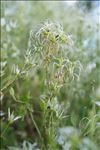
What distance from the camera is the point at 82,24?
2.48 meters

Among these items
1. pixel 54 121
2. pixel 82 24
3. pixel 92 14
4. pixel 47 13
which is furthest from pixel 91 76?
pixel 54 121

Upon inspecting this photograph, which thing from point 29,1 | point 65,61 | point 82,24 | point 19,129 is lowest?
point 19,129

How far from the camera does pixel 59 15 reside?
3.03 meters

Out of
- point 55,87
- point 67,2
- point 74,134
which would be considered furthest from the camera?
point 67,2

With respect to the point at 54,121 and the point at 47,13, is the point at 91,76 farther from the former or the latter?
the point at 54,121

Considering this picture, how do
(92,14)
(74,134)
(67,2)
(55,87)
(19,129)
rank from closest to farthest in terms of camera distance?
(74,134)
(55,87)
(19,129)
(92,14)
(67,2)

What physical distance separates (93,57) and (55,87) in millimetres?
1113

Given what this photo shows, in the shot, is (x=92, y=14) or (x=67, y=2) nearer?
(x=92, y=14)

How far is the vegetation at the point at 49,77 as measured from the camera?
118cm

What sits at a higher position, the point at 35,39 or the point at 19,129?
the point at 35,39

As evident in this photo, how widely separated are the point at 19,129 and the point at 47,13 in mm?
986

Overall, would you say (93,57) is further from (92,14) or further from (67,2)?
(67,2)

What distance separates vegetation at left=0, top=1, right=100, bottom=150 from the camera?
118 cm

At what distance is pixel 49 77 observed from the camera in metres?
1.24
